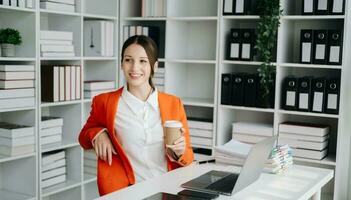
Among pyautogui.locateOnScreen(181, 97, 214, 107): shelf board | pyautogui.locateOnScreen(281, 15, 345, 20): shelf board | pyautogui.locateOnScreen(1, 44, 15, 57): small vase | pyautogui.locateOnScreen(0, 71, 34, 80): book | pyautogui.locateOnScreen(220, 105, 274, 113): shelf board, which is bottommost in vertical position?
pyautogui.locateOnScreen(220, 105, 274, 113): shelf board

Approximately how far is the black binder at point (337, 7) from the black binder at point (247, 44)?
0.63m

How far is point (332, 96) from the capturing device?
12.5ft

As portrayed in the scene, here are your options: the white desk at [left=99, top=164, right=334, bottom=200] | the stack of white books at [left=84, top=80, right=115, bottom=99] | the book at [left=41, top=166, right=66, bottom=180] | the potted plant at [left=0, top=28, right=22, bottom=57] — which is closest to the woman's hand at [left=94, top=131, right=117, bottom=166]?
the white desk at [left=99, top=164, right=334, bottom=200]

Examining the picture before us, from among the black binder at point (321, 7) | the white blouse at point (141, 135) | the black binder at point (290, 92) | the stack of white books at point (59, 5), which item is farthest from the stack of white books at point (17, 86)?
the black binder at point (321, 7)

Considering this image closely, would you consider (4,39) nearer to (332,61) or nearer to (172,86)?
(172,86)

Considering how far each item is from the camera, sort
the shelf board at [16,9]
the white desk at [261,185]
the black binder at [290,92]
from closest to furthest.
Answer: the white desk at [261,185], the shelf board at [16,9], the black binder at [290,92]

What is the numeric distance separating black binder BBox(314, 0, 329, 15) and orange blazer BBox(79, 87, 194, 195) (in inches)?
66.5

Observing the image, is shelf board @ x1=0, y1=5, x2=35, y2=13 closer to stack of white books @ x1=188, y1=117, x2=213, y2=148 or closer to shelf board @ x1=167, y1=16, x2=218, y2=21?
shelf board @ x1=167, y1=16, x2=218, y2=21

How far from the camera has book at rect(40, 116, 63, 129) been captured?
3.89 meters

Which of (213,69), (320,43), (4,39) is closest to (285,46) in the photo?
(320,43)

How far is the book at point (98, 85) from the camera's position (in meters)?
4.26

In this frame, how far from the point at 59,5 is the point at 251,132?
1.82 m

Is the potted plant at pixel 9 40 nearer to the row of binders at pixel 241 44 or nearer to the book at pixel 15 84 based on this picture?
the book at pixel 15 84

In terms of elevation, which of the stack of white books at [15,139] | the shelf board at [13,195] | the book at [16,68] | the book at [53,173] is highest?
the book at [16,68]
